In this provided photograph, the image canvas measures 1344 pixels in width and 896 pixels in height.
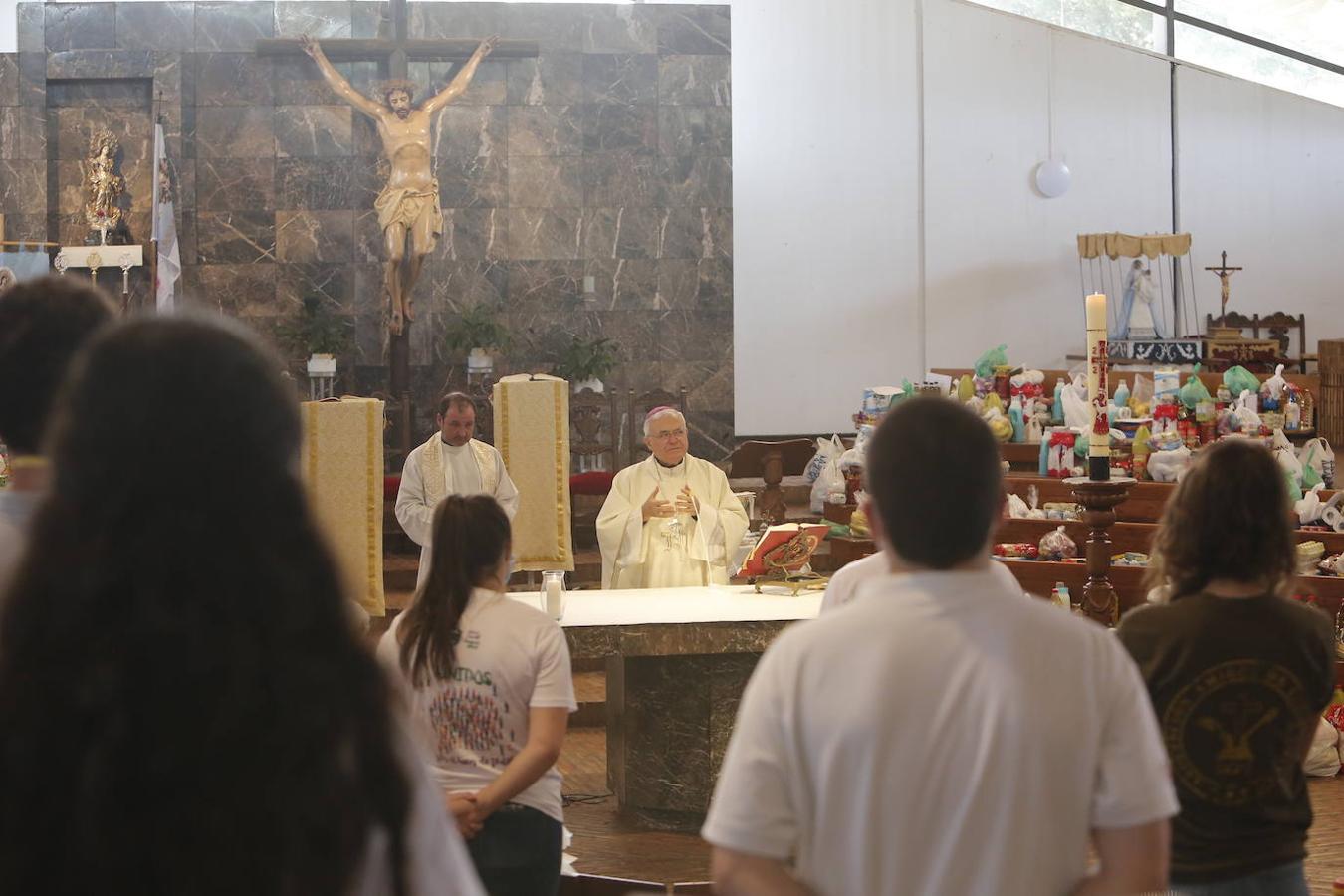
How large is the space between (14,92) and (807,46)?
7453 millimetres

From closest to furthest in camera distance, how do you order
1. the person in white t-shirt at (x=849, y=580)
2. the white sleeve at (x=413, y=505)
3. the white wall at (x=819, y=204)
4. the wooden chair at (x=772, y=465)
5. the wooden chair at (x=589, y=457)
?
1. the person in white t-shirt at (x=849, y=580)
2. the white sleeve at (x=413, y=505)
3. the wooden chair at (x=772, y=465)
4. the wooden chair at (x=589, y=457)
5. the white wall at (x=819, y=204)

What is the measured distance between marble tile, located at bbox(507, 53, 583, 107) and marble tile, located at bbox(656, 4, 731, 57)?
89 centimetres

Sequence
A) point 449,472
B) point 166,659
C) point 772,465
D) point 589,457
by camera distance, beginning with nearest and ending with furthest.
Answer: point 166,659 → point 449,472 → point 772,465 → point 589,457

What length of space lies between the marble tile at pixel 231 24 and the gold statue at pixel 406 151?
94cm

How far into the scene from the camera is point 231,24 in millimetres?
13258

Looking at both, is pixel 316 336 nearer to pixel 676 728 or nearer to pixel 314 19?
pixel 314 19

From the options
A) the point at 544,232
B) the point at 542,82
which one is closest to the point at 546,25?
the point at 542,82

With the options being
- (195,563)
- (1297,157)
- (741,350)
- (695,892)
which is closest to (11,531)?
(195,563)

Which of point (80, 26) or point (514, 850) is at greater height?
point (80, 26)

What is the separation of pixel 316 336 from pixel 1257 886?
1119cm

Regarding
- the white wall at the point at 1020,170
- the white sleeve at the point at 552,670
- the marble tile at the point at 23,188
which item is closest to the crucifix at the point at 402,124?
the marble tile at the point at 23,188

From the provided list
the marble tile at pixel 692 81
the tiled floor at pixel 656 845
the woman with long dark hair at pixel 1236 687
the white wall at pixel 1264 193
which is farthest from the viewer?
the white wall at pixel 1264 193

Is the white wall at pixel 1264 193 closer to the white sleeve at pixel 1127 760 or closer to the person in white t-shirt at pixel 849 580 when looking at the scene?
the person in white t-shirt at pixel 849 580

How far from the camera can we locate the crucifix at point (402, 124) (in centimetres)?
1234
